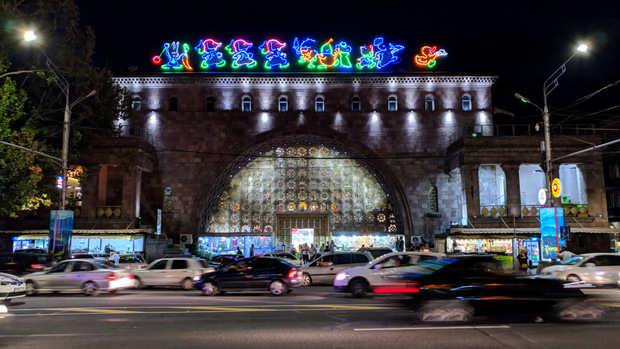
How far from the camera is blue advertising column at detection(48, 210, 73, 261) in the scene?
23922 mm

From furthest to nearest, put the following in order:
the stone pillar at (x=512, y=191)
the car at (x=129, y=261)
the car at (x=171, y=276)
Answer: the stone pillar at (x=512, y=191)
the car at (x=129, y=261)
the car at (x=171, y=276)

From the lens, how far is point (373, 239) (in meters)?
39.2

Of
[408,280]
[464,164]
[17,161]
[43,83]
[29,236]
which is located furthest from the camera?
[464,164]

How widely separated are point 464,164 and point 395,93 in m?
9.14

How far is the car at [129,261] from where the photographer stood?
981 inches

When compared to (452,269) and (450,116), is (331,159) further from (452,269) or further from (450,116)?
(452,269)

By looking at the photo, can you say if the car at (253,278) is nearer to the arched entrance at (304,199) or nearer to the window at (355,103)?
the arched entrance at (304,199)

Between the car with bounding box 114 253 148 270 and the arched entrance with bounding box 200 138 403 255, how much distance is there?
14157 millimetres

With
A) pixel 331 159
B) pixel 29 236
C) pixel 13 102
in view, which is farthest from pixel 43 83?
pixel 331 159

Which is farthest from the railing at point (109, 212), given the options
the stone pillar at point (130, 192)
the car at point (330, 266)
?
the car at point (330, 266)

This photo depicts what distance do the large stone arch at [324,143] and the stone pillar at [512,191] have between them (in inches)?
299

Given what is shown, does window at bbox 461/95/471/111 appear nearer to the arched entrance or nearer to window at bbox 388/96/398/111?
window at bbox 388/96/398/111

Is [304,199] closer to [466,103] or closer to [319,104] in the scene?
[319,104]

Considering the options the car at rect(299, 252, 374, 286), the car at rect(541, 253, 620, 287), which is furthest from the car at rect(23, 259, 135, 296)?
the car at rect(541, 253, 620, 287)
